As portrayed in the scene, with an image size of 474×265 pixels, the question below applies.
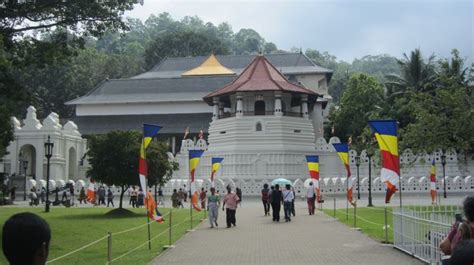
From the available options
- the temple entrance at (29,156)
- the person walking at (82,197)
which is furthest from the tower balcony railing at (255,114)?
the temple entrance at (29,156)

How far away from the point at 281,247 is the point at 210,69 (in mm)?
62438

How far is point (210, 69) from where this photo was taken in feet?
250

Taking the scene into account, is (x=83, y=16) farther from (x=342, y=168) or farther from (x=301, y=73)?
(x=301, y=73)

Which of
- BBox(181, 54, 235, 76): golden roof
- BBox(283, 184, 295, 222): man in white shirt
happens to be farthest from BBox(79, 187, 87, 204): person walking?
BBox(181, 54, 235, 76): golden roof

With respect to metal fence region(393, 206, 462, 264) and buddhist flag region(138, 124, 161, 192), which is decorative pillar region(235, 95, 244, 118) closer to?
buddhist flag region(138, 124, 161, 192)

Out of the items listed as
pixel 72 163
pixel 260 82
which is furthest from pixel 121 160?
pixel 72 163

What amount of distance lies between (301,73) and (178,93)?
1687cm

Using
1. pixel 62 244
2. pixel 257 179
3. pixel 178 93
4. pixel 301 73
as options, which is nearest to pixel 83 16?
pixel 62 244

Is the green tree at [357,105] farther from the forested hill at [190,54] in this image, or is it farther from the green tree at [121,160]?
the green tree at [121,160]

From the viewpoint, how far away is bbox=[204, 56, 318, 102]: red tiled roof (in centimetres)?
4911

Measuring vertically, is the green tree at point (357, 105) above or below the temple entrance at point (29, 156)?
above

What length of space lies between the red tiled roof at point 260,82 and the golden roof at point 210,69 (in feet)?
71.4

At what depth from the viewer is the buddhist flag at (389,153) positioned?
14.6m

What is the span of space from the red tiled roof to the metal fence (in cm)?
3453
